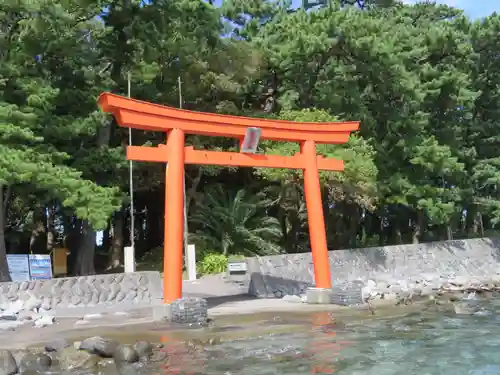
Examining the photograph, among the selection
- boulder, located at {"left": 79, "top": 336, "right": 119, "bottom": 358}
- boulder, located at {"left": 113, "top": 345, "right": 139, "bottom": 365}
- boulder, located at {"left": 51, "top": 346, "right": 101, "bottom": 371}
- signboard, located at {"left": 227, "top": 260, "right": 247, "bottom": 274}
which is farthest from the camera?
signboard, located at {"left": 227, "top": 260, "right": 247, "bottom": 274}

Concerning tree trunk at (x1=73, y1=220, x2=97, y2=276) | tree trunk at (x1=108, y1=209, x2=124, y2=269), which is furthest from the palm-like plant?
tree trunk at (x1=108, y1=209, x2=124, y2=269)

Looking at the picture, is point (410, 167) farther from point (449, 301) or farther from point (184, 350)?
point (184, 350)

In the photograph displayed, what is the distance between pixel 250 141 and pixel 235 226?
298 inches

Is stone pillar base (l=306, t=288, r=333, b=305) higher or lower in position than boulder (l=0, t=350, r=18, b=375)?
higher

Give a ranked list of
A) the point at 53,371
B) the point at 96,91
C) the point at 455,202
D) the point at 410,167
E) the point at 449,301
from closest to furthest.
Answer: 1. the point at 53,371
2. the point at 449,301
3. the point at 96,91
4. the point at 410,167
5. the point at 455,202

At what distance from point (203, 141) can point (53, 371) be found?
14.5 meters

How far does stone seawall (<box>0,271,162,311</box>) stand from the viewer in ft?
44.6

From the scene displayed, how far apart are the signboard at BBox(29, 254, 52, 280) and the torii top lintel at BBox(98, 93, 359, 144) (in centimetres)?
624

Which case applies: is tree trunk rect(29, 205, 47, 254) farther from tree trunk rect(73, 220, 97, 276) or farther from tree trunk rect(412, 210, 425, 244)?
tree trunk rect(412, 210, 425, 244)

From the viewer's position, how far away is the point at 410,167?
78.4 ft

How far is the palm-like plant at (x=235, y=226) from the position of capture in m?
21.5

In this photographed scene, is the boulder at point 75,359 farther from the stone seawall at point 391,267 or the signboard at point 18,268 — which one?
the stone seawall at point 391,267

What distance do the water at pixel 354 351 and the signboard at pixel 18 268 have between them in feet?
26.9

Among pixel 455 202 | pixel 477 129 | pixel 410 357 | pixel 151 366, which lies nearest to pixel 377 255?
pixel 455 202
